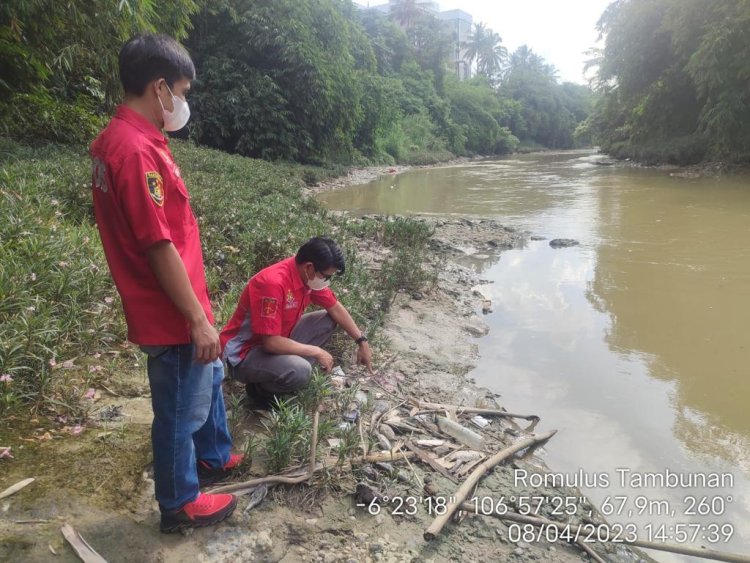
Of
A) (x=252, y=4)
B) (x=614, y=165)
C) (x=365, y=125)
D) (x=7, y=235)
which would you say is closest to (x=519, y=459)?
(x=7, y=235)

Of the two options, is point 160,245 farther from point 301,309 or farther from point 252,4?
point 252,4

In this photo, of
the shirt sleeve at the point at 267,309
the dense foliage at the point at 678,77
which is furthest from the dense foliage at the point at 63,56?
the dense foliage at the point at 678,77

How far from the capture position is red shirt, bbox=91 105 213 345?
4.89 ft

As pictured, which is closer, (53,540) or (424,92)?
(53,540)

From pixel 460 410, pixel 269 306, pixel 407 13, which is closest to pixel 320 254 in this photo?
pixel 269 306

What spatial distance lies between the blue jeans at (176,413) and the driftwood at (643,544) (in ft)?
3.85

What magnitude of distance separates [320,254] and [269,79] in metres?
17.5

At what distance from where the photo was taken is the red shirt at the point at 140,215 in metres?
1.49

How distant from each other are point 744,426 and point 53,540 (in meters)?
3.75

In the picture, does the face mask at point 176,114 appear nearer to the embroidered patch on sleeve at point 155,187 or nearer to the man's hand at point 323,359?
the embroidered patch on sleeve at point 155,187

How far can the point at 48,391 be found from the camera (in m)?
2.49

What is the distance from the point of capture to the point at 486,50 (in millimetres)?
64812

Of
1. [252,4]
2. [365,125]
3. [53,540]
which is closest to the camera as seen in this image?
[53,540]

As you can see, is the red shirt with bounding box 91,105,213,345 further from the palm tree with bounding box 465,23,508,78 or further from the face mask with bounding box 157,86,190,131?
the palm tree with bounding box 465,23,508,78
